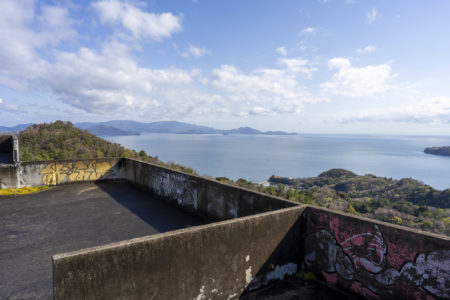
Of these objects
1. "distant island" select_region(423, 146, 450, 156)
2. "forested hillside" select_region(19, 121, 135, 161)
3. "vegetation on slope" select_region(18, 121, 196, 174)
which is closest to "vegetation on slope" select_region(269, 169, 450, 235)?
"vegetation on slope" select_region(18, 121, 196, 174)

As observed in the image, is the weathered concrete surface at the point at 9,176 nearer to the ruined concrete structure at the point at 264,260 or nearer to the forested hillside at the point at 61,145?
the ruined concrete structure at the point at 264,260

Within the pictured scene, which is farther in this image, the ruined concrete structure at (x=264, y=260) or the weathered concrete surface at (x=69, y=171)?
the weathered concrete surface at (x=69, y=171)

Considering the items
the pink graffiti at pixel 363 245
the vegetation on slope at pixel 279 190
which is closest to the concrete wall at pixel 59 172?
the vegetation on slope at pixel 279 190

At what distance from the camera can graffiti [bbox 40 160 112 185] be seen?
10977mm

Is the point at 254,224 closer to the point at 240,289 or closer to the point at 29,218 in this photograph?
the point at 240,289

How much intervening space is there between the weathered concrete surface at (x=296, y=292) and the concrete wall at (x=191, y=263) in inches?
5.1

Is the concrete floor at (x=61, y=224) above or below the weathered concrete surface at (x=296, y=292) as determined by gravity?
above

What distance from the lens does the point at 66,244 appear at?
18.6 feet

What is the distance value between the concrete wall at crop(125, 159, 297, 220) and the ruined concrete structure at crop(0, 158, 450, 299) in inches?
14.0

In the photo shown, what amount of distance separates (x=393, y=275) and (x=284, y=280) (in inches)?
68.1

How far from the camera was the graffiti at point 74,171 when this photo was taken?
11.0 meters

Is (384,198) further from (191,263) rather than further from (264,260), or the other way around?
(191,263)

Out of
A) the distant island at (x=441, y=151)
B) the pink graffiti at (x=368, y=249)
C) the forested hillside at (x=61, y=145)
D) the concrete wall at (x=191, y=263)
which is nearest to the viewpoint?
the concrete wall at (x=191, y=263)

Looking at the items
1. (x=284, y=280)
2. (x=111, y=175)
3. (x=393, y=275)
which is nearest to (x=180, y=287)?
(x=284, y=280)
